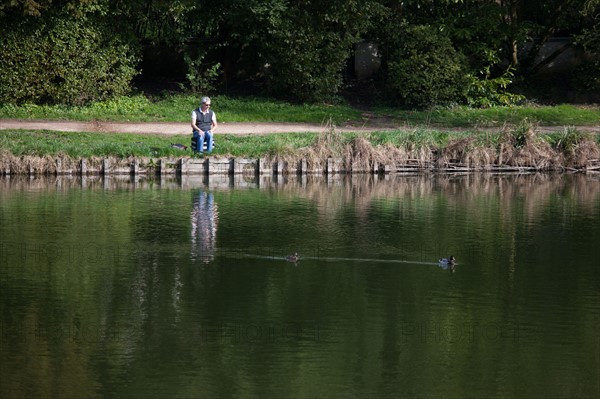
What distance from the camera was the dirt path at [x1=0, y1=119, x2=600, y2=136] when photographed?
103 feet

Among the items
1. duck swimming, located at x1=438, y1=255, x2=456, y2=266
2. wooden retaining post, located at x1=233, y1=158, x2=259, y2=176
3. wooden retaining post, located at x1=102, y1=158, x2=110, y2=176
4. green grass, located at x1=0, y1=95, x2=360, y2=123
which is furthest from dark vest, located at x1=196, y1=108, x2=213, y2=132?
duck swimming, located at x1=438, y1=255, x2=456, y2=266

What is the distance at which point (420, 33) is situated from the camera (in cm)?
3572

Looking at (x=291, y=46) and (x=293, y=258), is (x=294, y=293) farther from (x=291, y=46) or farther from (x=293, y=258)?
(x=291, y=46)

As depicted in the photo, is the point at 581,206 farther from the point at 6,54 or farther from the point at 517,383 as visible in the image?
the point at 6,54

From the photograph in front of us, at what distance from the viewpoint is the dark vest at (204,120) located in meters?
29.2

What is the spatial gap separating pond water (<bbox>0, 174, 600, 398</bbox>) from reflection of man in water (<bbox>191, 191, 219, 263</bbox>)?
3.0 inches

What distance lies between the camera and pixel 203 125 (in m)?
29.4

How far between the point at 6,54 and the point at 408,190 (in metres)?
11.8

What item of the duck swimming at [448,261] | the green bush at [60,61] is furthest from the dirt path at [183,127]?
the duck swimming at [448,261]

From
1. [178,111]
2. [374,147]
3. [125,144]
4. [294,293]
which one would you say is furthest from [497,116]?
[294,293]

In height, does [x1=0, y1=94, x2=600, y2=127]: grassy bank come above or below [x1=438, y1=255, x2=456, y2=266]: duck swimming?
above

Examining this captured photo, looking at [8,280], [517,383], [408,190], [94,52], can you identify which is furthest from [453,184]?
[517,383]

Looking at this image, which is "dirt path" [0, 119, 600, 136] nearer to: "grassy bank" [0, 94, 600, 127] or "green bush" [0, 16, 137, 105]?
"grassy bank" [0, 94, 600, 127]

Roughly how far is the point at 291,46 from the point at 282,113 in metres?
2.02
